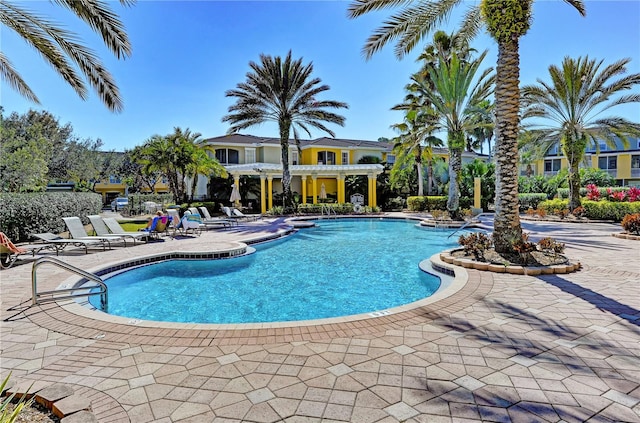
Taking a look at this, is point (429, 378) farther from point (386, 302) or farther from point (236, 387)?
point (386, 302)

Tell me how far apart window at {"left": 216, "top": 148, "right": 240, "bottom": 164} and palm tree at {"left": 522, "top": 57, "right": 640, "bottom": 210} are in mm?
25823

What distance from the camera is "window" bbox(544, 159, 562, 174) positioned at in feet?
158

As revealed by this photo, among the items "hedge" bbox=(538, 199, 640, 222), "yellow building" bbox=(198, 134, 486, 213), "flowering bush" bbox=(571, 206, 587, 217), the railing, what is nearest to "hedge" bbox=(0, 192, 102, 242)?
the railing

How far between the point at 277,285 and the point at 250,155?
3019 centimetres

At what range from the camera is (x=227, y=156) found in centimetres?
3734

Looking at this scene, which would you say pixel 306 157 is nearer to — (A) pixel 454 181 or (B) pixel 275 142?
(B) pixel 275 142

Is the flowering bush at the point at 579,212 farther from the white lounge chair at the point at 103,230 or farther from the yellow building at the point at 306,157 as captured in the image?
the white lounge chair at the point at 103,230

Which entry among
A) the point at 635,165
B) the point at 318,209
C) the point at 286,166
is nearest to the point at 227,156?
the point at 286,166

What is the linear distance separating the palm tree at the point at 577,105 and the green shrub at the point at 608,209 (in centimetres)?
90

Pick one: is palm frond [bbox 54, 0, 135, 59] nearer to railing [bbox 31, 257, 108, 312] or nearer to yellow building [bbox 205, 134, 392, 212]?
railing [bbox 31, 257, 108, 312]

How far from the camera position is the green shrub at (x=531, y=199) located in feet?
91.4

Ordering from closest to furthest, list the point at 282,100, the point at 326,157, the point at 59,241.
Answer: the point at 59,241 < the point at 282,100 < the point at 326,157

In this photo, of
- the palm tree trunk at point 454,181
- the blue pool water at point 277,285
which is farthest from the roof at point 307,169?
the blue pool water at point 277,285

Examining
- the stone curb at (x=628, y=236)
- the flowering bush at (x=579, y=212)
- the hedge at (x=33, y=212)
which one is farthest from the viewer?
the flowering bush at (x=579, y=212)
